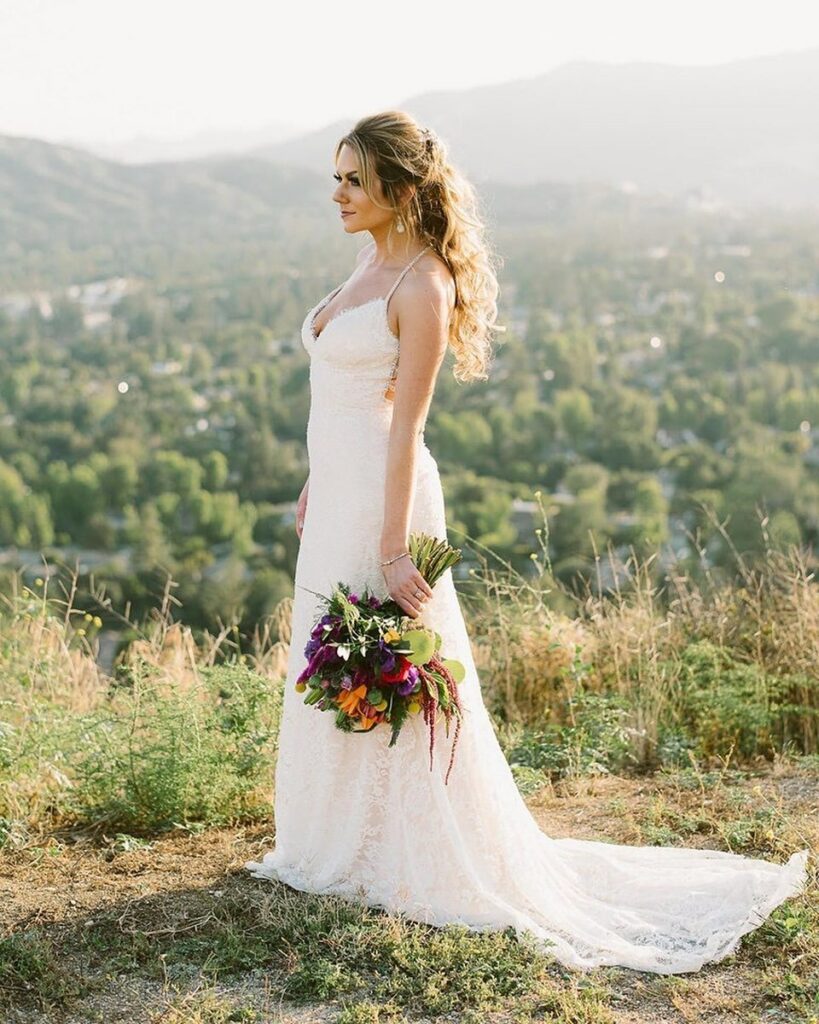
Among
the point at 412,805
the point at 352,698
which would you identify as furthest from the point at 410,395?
the point at 412,805

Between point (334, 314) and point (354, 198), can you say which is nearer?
point (354, 198)

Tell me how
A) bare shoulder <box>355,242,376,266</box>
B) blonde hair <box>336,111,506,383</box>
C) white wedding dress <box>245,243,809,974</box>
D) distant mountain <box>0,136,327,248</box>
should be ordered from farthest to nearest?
distant mountain <box>0,136,327,248</box>
bare shoulder <box>355,242,376,266</box>
white wedding dress <box>245,243,809,974</box>
blonde hair <box>336,111,506,383</box>

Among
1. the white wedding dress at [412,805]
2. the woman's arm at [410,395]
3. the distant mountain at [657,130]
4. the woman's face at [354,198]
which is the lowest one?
the white wedding dress at [412,805]

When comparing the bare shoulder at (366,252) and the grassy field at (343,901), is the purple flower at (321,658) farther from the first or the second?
the bare shoulder at (366,252)

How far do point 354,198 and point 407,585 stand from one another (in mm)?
940

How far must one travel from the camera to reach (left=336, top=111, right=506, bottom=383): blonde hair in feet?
8.79

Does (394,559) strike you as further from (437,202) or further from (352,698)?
(437,202)

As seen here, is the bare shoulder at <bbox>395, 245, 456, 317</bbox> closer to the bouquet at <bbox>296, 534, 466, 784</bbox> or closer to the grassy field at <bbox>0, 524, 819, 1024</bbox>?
the bouquet at <bbox>296, 534, 466, 784</bbox>

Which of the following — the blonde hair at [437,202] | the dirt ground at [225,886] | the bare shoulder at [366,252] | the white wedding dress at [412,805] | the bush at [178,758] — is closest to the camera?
the dirt ground at [225,886]

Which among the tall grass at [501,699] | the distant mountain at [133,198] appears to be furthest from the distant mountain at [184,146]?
the tall grass at [501,699]

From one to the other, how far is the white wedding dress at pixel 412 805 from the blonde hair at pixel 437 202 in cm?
16

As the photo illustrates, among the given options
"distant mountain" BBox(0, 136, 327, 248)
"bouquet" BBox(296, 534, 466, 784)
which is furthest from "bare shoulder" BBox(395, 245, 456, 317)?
"distant mountain" BBox(0, 136, 327, 248)

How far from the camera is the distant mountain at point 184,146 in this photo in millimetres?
124131

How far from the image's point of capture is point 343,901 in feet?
9.43
